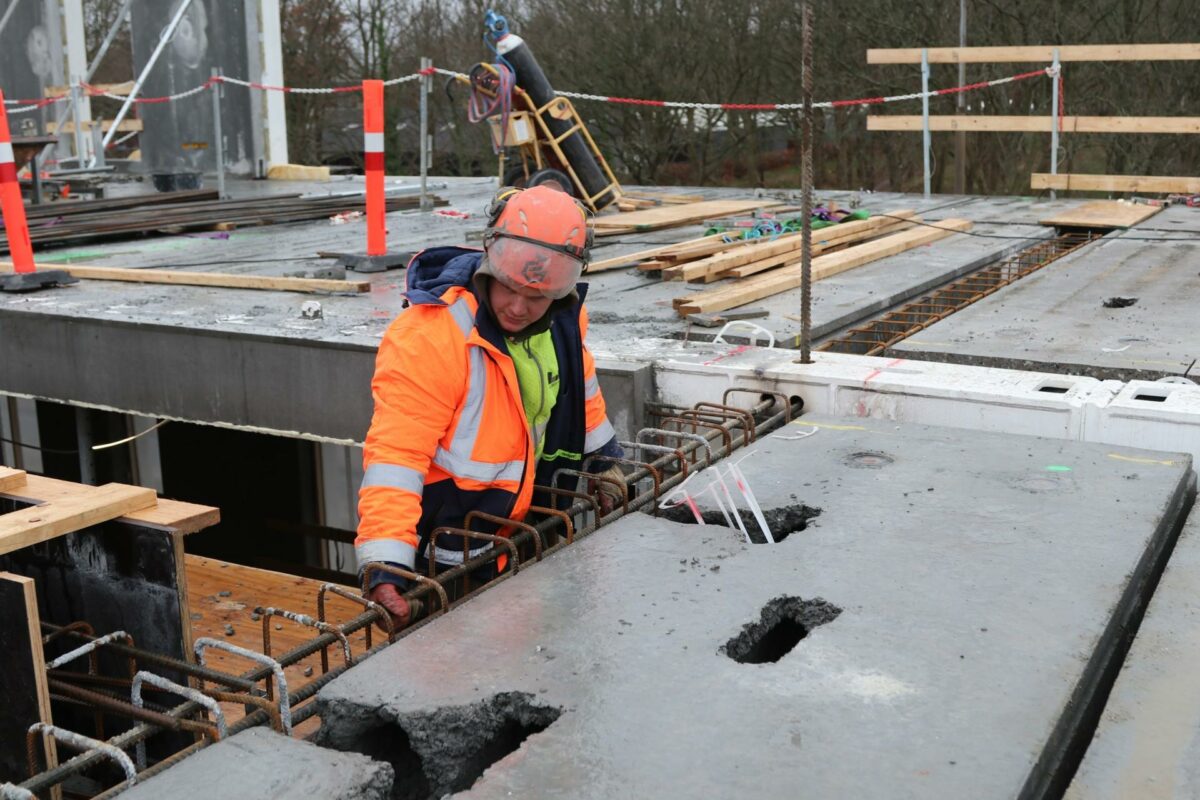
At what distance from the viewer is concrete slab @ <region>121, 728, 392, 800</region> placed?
241 cm

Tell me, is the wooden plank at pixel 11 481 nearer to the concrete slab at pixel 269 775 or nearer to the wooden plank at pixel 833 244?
the concrete slab at pixel 269 775

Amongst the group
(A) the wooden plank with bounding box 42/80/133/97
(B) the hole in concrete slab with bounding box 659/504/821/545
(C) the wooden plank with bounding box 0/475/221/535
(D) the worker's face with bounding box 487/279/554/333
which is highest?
(A) the wooden plank with bounding box 42/80/133/97

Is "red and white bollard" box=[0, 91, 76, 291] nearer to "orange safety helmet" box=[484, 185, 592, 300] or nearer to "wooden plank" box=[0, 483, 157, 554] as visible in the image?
"wooden plank" box=[0, 483, 157, 554]

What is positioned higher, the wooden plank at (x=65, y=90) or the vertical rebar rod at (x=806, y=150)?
the wooden plank at (x=65, y=90)

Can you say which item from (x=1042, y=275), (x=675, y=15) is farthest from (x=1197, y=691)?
(x=675, y=15)

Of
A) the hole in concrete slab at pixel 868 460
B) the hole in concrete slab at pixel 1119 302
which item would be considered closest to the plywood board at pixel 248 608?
the hole in concrete slab at pixel 868 460

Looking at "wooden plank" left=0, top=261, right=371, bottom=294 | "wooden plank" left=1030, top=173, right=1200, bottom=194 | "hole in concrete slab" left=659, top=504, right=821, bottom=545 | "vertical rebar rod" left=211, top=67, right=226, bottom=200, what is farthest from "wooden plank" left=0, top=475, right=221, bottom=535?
"wooden plank" left=1030, top=173, right=1200, bottom=194

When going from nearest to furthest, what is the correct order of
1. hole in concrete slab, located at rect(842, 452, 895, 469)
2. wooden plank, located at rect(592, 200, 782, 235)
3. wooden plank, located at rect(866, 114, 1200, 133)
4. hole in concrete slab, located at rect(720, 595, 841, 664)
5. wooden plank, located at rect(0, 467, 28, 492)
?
1. hole in concrete slab, located at rect(720, 595, 841, 664)
2. wooden plank, located at rect(0, 467, 28, 492)
3. hole in concrete slab, located at rect(842, 452, 895, 469)
4. wooden plank, located at rect(592, 200, 782, 235)
5. wooden plank, located at rect(866, 114, 1200, 133)

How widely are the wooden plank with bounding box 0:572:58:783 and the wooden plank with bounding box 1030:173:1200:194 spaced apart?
11.2m

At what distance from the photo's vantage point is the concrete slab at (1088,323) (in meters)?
5.37

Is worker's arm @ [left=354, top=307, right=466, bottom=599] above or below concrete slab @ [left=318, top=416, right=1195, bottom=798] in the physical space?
above

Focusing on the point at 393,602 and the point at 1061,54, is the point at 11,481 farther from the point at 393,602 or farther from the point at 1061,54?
the point at 1061,54

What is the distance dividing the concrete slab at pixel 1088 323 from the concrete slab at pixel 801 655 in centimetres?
138

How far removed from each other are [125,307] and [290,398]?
1597 millimetres
